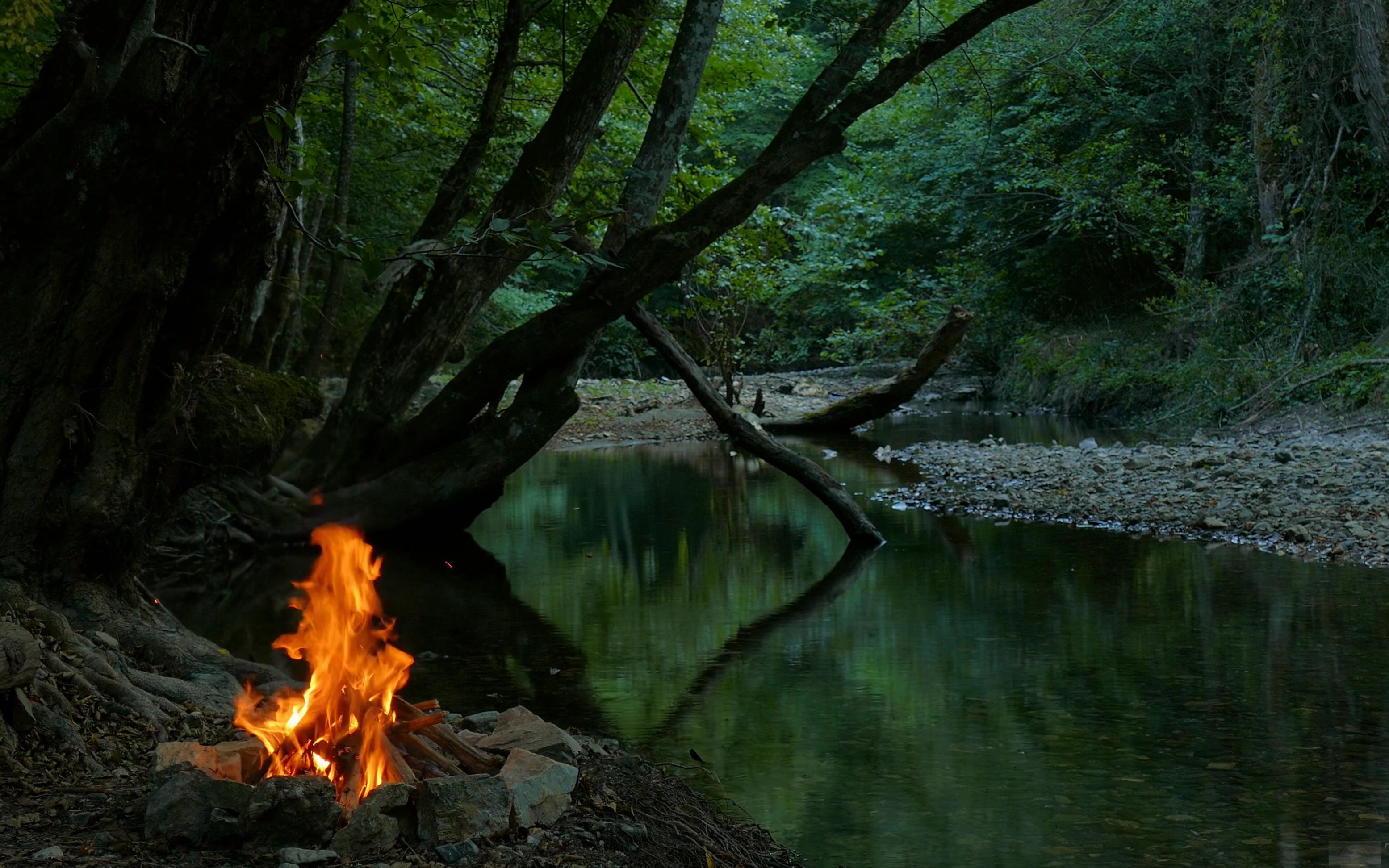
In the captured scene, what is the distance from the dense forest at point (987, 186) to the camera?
469 inches

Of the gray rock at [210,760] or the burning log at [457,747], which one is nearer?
the gray rock at [210,760]

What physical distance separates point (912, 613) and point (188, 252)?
17.6 ft

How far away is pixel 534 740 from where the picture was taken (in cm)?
427

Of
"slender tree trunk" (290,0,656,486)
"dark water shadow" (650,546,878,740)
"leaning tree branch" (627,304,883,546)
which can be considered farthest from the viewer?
"leaning tree branch" (627,304,883,546)

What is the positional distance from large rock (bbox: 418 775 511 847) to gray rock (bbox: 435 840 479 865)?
0.03 m

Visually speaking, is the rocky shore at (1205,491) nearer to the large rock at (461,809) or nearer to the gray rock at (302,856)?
the large rock at (461,809)

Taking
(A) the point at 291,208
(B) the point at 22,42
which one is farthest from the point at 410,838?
(B) the point at 22,42

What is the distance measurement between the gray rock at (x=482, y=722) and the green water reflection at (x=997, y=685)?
32.5 inches

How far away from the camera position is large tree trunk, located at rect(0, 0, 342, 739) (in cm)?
462

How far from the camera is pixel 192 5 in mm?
5090

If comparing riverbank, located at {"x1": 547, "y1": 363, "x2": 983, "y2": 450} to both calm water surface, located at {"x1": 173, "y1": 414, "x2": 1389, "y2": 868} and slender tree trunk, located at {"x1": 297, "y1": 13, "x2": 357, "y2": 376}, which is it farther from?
calm water surface, located at {"x1": 173, "y1": 414, "x2": 1389, "y2": 868}

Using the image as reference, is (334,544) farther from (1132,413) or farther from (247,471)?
(1132,413)

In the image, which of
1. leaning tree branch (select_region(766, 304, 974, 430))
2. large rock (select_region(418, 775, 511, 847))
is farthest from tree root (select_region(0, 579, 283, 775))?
leaning tree branch (select_region(766, 304, 974, 430))

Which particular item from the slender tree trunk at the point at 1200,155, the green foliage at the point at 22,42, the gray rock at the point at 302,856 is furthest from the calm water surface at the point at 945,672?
the slender tree trunk at the point at 1200,155
